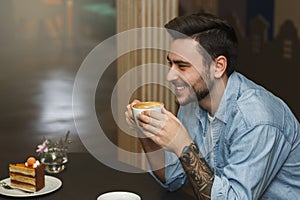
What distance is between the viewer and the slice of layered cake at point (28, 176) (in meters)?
1.97

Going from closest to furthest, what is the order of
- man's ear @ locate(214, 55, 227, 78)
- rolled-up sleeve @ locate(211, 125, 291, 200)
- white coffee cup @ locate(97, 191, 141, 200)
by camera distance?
rolled-up sleeve @ locate(211, 125, 291, 200), white coffee cup @ locate(97, 191, 141, 200), man's ear @ locate(214, 55, 227, 78)

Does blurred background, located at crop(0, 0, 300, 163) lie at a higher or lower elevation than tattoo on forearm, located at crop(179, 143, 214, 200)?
lower

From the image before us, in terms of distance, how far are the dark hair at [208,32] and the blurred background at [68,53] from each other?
2.00 m

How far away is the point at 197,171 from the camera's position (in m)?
1.82

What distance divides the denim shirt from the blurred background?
206 cm

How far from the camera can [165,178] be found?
2.04 metres

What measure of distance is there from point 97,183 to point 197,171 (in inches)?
16.5

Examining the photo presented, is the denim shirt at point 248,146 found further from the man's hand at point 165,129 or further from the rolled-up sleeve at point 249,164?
the man's hand at point 165,129

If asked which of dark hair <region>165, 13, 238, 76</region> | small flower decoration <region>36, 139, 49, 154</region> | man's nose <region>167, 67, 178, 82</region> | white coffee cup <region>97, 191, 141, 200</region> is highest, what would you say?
dark hair <region>165, 13, 238, 76</region>

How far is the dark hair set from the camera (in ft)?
6.45

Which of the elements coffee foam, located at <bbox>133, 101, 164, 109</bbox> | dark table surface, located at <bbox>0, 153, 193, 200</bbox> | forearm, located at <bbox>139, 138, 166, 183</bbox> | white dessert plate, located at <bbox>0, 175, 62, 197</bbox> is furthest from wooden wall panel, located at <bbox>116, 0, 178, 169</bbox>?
coffee foam, located at <bbox>133, 101, 164, 109</bbox>

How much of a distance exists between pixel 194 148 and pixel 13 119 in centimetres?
379

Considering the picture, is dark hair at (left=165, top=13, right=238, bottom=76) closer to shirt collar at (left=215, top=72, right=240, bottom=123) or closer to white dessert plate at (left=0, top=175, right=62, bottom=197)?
shirt collar at (left=215, top=72, right=240, bottom=123)

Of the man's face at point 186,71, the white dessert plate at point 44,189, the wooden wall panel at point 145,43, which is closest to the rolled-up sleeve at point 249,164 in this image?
the man's face at point 186,71
